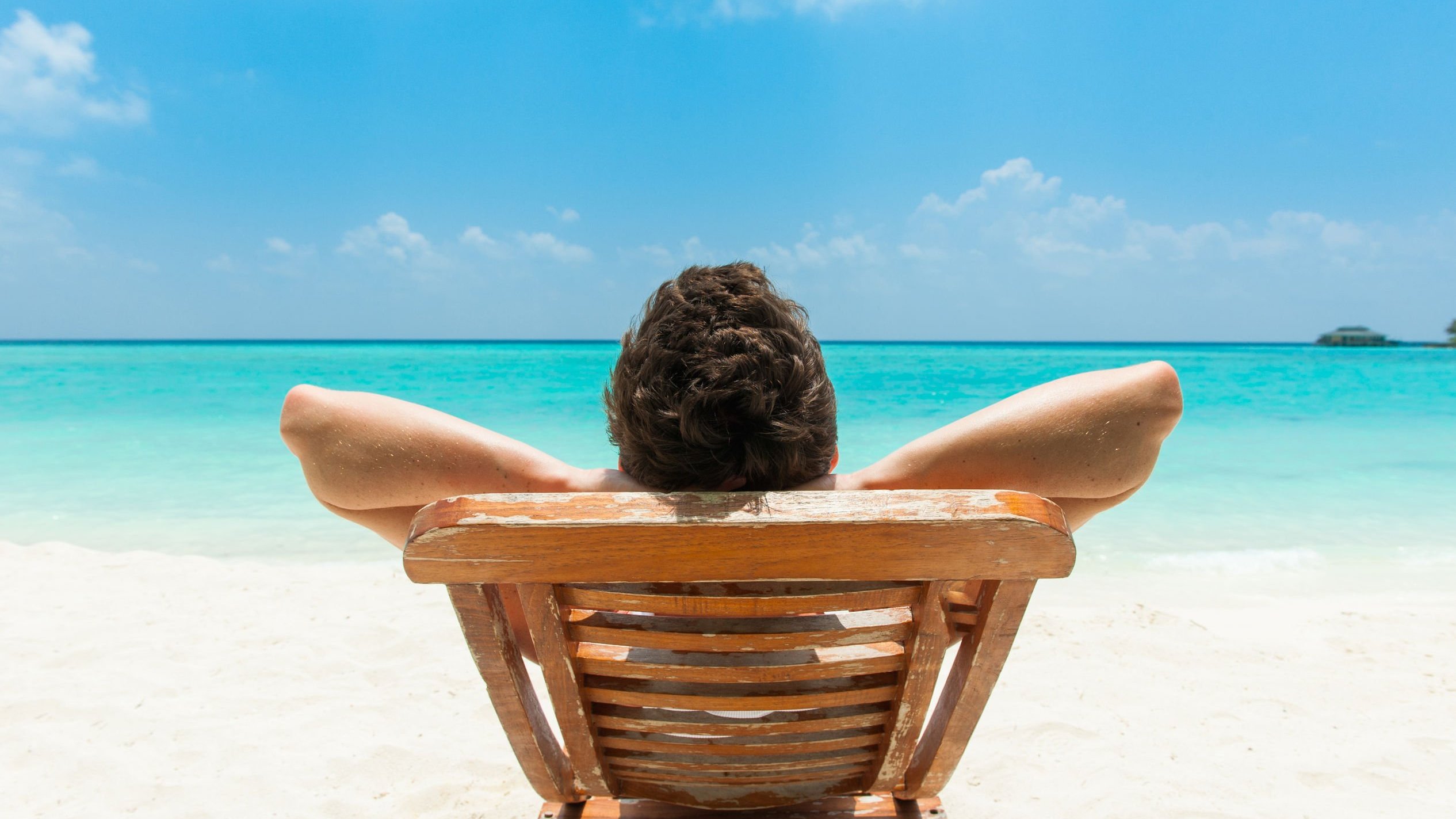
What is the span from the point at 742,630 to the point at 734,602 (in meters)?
0.17

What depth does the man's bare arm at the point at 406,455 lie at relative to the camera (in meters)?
1.14

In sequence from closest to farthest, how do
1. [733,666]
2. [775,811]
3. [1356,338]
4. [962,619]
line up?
[733,666] < [962,619] < [775,811] < [1356,338]

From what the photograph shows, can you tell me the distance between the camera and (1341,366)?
1516 inches

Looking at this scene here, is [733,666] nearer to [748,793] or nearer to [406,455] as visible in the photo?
[748,793]

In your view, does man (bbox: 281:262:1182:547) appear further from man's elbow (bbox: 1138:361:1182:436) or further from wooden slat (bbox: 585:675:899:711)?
wooden slat (bbox: 585:675:899:711)

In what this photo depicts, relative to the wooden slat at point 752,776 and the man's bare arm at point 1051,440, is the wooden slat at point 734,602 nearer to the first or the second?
the man's bare arm at point 1051,440

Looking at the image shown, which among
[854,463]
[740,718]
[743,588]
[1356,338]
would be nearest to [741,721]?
[740,718]

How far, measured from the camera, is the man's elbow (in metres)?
1.08

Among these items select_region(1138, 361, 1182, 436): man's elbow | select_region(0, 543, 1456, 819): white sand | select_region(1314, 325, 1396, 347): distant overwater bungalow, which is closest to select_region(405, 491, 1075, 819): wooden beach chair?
select_region(1138, 361, 1182, 436): man's elbow

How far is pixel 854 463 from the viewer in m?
10.5

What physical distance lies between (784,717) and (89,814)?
8.60ft

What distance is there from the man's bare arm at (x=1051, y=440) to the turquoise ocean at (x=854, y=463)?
2063mm

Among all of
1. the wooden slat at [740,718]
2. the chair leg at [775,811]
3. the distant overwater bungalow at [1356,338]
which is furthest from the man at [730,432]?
the distant overwater bungalow at [1356,338]

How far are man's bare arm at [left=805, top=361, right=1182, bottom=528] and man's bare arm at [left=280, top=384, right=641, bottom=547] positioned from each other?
489 mm
